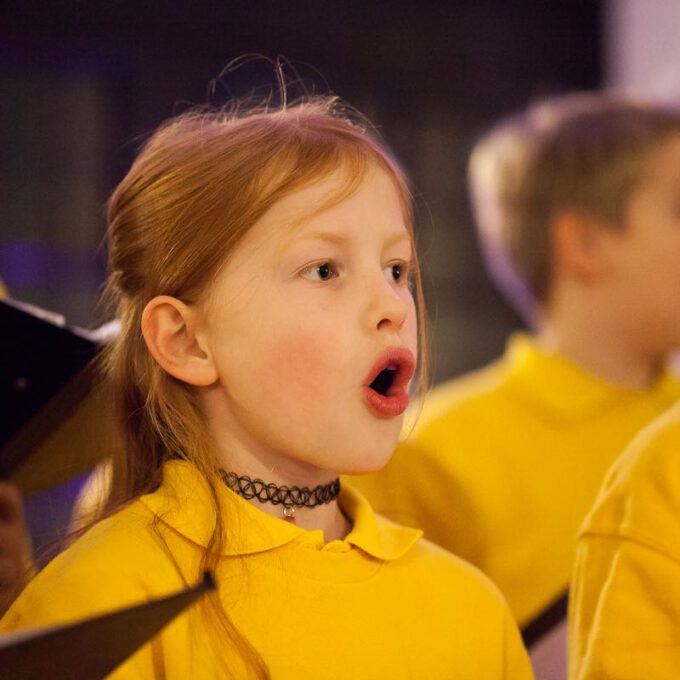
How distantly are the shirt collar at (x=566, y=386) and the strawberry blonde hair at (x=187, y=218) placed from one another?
0.67 meters

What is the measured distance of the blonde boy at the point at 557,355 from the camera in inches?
54.2

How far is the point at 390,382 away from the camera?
786mm

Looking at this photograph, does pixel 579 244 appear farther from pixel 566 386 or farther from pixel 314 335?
pixel 314 335

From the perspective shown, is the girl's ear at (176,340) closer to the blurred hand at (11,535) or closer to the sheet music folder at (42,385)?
the sheet music folder at (42,385)

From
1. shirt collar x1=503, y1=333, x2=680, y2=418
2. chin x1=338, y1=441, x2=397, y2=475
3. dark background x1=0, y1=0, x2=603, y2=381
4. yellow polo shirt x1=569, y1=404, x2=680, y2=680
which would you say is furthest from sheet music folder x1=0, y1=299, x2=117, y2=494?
dark background x1=0, y1=0, x2=603, y2=381

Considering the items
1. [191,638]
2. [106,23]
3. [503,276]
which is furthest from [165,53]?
[191,638]

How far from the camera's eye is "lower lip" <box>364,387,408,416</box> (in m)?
0.76

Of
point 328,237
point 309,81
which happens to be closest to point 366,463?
point 328,237

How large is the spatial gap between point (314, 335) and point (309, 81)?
2.27 m

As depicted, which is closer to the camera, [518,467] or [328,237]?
[328,237]

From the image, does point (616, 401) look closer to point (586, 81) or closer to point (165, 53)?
point (165, 53)

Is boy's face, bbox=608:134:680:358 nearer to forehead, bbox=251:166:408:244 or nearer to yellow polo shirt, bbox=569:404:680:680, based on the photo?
yellow polo shirt, bbox=569:404:680:680

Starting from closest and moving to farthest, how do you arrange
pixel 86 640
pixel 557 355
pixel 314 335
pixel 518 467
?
pixel 86 640 < pixel 314 335 < pixel 518 467 < pixel 557 355

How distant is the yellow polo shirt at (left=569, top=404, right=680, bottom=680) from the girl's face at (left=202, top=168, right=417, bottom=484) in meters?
0.22
